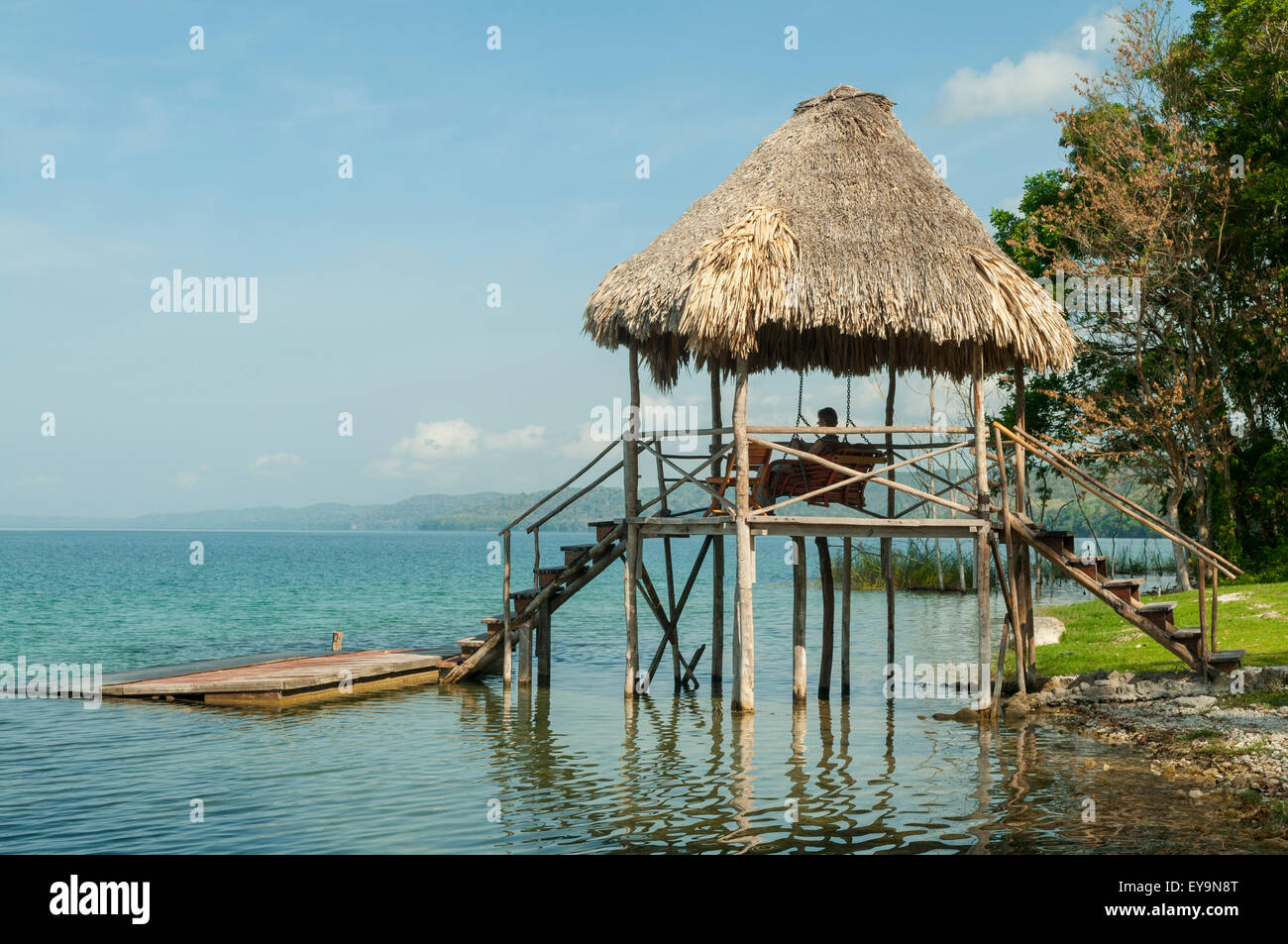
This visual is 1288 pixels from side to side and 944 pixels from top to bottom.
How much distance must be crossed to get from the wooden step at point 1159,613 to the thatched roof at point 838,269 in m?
3.13

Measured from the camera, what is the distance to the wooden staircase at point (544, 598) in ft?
53.7

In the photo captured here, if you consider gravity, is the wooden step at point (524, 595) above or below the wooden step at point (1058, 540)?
below

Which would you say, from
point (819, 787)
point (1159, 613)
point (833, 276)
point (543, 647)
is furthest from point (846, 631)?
point (819, 787)

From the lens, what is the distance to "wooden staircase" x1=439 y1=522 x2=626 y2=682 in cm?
1638

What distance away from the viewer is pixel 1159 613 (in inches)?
524

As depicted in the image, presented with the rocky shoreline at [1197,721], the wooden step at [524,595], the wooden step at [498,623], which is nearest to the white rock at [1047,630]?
the rocky shoreline at [1197,721]

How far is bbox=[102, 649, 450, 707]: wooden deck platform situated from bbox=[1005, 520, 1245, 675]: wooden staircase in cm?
952

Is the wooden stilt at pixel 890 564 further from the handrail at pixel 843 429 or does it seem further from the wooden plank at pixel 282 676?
the wooden plank at pixel 282 676

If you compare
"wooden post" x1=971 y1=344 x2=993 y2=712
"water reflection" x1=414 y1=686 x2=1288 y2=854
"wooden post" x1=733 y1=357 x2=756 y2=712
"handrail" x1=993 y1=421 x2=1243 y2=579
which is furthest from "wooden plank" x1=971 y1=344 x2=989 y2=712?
"wooden post" x1=733 y1=357 x2=756 y2=712

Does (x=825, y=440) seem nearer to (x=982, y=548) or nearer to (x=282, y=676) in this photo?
(x=982, y=548)

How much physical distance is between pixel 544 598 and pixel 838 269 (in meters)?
6.66

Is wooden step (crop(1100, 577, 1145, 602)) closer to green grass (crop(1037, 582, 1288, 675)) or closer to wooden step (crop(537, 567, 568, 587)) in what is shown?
green grass (crop(1037, 582, 1288, 675))

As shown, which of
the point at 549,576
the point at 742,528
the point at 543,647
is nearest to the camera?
the point at 742,528
